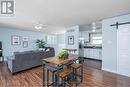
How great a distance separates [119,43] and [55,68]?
2.81m

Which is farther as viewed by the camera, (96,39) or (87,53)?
(96,39)

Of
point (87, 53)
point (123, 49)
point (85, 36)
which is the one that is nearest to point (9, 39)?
point (87, 53)

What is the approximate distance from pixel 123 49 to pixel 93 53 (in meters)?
3.19

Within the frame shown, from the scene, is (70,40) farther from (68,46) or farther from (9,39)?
(9,39)

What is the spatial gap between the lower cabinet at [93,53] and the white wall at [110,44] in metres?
2.15

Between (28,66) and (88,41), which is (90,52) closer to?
(88,41)

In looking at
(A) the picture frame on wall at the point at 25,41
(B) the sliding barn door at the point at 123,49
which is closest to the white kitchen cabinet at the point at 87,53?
(B) the sliding barn door at the point at 123,49

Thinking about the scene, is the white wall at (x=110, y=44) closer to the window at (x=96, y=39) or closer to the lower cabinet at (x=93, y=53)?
the lower cabinet at (x=93, y=53)

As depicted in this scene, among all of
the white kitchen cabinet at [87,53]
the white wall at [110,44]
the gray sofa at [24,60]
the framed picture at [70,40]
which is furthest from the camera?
the white kitchen cabinet at [87,53]

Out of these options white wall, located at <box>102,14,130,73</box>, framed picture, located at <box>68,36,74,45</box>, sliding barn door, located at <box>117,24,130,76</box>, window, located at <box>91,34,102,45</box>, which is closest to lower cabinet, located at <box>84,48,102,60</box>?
window, located at <box>91,34,102,45</box>

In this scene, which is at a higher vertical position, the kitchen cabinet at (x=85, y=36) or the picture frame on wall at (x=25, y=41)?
the kitchen cabinet at (x=85, y=36)

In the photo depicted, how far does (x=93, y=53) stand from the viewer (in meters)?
6.86

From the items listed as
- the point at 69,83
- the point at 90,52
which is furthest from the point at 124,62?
the point at 90,52

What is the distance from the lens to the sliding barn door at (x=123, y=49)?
358 cm
